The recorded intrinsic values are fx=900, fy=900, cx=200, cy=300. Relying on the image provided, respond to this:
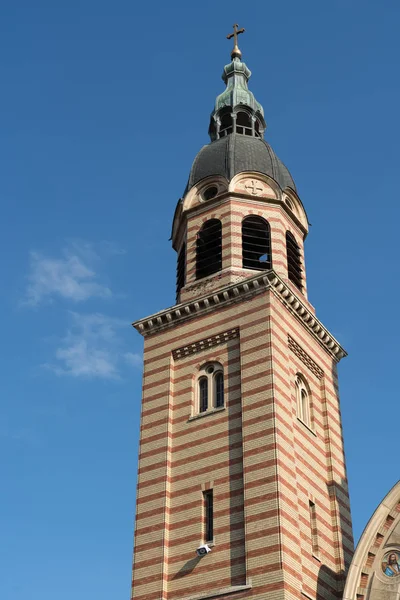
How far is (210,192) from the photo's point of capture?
39250 mm

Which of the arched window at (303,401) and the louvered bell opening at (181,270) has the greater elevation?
the louvered bell opening at (181,270)

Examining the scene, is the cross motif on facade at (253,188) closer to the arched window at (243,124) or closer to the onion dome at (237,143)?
the onion dome at (237,143)

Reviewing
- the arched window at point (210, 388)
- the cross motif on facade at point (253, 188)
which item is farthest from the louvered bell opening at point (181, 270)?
the arched window at point (210, 388)

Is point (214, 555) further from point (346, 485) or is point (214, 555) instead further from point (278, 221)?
point (278, 221)

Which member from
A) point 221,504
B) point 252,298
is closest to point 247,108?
point 252,298

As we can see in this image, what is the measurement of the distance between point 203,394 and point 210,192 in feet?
33.1

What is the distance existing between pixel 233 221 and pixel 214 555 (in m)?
14.2

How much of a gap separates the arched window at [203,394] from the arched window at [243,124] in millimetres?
15673

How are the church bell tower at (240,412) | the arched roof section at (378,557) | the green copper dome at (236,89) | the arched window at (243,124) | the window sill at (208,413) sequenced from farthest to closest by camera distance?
the green copper dome at (236,89), the arched window at (243,124), the window sill at (208,413), the church bell tower at (240,412), the arched roof section at (378,557)

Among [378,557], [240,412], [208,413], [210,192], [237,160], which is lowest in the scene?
[378,557]

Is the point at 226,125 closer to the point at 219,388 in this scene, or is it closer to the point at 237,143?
the point at 237,143

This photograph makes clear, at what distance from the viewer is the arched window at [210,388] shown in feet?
107

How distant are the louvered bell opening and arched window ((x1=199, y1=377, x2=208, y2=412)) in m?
5.44

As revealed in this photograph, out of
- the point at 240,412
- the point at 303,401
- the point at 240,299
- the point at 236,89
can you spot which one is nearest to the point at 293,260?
the point at 240,299
